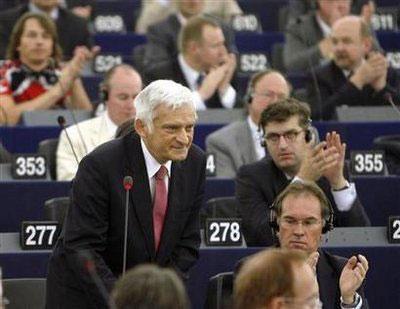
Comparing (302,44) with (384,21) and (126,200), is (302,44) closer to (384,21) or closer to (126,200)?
(384,21)

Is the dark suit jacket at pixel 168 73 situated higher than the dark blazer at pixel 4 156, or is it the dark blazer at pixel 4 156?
the dark suit jacket at pixel 168 73

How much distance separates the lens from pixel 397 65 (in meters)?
12.8

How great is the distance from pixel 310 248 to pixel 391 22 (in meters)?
7.35

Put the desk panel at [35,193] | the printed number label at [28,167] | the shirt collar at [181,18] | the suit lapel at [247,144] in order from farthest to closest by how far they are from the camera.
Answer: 1. the shirt collar at [181,18]
2. the suit lapel at [247,144]
3. the printed number label at [28,167]
4. the desk panel at [35,193]

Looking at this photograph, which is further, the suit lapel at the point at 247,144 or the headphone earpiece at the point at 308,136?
the suit lapel at the point at 247,144

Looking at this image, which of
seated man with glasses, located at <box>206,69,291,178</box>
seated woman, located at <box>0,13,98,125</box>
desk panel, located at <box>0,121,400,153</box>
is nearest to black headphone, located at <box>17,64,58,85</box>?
seated woman, located at <box>0,13,98,125</box>

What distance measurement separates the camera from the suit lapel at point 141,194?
21.1 ft

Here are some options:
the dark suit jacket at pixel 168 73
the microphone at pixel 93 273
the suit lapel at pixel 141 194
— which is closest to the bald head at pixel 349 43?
the dark suit jacket at pixel 168 73

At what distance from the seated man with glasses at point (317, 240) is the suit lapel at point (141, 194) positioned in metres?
0.60

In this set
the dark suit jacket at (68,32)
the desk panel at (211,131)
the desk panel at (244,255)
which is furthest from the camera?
the dark suit jacket at (68,32)

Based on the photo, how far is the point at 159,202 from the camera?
6.54 metres

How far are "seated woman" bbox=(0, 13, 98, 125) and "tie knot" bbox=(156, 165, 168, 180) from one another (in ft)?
14.3

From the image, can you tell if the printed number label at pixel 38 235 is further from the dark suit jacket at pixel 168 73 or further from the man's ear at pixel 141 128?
the dark suit jacket at pixel 168 73

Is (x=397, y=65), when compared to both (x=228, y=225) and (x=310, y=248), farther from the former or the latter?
(x=310, y=248)
